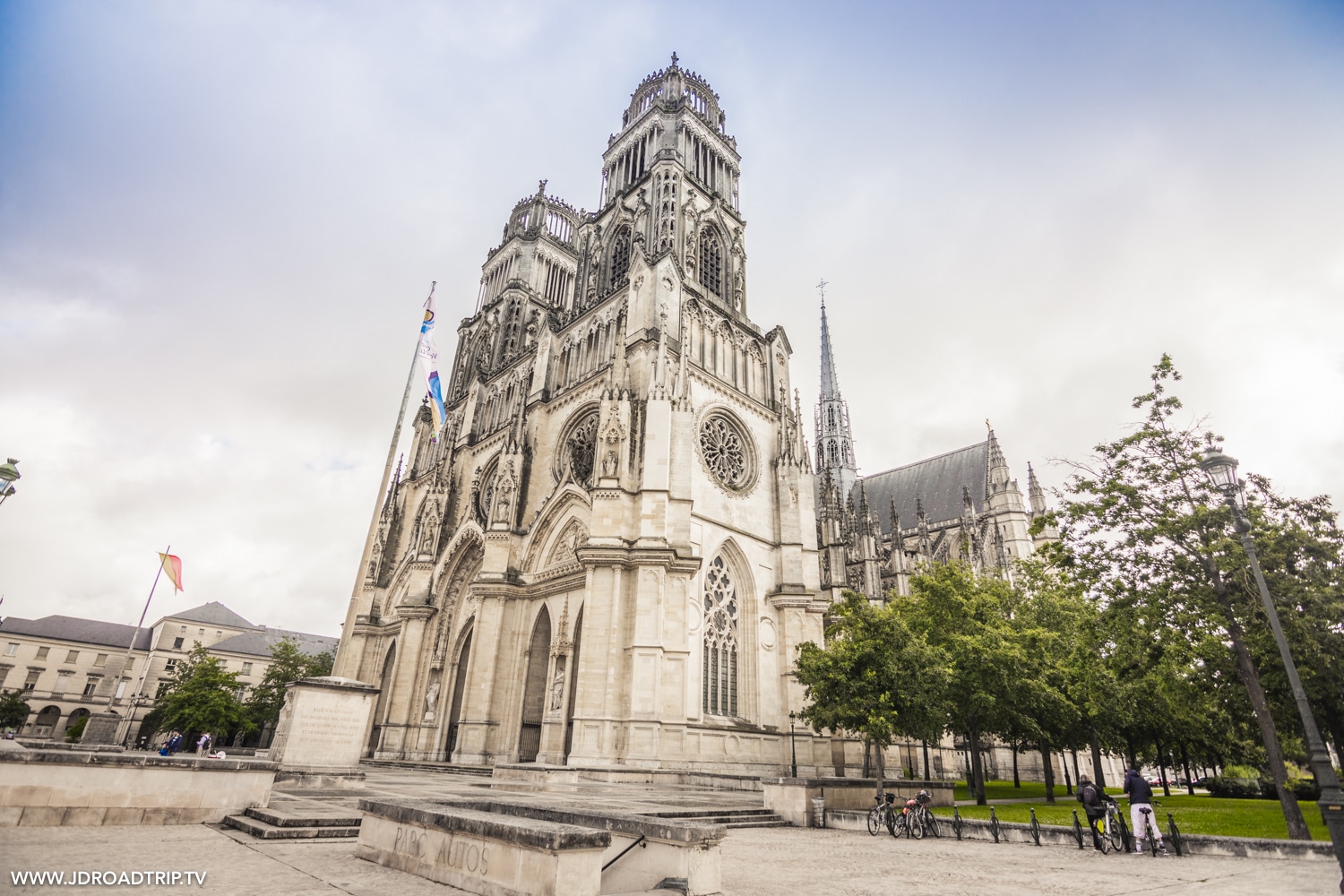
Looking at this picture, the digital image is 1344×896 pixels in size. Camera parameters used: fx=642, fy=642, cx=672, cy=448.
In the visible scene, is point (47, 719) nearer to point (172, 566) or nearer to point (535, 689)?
point (172, 566)

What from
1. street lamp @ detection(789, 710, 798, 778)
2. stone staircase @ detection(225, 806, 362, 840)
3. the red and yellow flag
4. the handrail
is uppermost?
the red and yellow flag

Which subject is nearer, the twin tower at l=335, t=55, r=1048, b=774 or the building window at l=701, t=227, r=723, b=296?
the twin tower at l=335, t=55, r=1048, b=774

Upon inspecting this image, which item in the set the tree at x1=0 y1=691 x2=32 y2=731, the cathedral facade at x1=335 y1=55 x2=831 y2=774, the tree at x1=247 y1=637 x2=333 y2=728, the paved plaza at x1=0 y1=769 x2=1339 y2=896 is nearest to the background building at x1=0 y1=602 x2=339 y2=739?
the tree at x1=0 y1=691 x2=32 y2=731

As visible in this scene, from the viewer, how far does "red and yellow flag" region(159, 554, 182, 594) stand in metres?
34.7

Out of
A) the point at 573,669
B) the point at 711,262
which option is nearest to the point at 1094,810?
the point at 573,669

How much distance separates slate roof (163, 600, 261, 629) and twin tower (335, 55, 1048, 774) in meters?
33.5

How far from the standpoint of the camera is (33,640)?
58.3 metres

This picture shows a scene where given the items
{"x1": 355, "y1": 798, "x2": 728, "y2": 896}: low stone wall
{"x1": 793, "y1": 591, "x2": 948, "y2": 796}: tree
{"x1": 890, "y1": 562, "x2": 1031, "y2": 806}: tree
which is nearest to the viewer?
{"x1": 355, "y1": 798, "x2": 728, "y2": 896}: low stone wall

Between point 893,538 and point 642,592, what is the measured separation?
1014 inches

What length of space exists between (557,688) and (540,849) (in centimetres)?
2131

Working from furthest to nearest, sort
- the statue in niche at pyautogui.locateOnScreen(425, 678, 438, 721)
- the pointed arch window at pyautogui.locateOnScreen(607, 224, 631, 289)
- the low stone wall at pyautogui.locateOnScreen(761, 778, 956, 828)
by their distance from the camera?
the pointed arch window at pyautogui.locateOnScreen(607, 224, 631, 289), the statue in niche at pyautogui.locateOnScreen(425, 678, 438, 721), the low stone wall at pyautogui.locateOnScreen(761, 778, 956, 828)

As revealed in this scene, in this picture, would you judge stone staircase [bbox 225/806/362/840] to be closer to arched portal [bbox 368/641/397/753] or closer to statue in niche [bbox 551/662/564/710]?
statue in niche [bbox 551/662/564/710]

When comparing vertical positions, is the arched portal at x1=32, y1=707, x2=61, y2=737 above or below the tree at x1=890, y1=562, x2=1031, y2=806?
below

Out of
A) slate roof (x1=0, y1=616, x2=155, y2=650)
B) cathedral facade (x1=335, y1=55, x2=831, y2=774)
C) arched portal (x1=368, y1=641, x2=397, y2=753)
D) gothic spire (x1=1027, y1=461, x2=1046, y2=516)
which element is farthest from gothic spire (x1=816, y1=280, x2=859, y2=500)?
slate roof (x1=0, y1=616, x2=155, y2=650)
